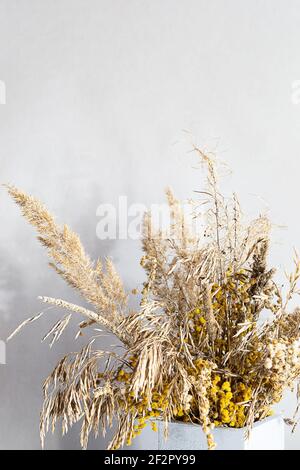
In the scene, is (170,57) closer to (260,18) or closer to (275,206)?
(260,18)

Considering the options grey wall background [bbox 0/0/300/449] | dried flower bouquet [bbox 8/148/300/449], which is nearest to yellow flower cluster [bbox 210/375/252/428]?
dried flower bouquet [bbox 8/148/300/449]

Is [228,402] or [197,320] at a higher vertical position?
[197,320]

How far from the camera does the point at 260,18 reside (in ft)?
5.52

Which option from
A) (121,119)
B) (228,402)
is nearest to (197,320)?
(228,402)

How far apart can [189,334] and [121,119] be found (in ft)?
2.34

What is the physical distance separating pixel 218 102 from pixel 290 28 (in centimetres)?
28

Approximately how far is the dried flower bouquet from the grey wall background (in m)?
0.31

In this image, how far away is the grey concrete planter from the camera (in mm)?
1280

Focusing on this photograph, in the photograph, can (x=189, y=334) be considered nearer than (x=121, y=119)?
Yes

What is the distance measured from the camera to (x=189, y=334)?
1333 mm

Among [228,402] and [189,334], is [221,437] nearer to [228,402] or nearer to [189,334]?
[228,402]

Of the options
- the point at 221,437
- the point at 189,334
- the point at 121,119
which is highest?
the point at 121,119

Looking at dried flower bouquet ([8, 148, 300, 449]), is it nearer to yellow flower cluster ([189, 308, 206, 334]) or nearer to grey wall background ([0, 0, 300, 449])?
yellow flower cluster ([189, 308, 206, 334])

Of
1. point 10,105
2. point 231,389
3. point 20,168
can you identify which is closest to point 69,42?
point 10,105
